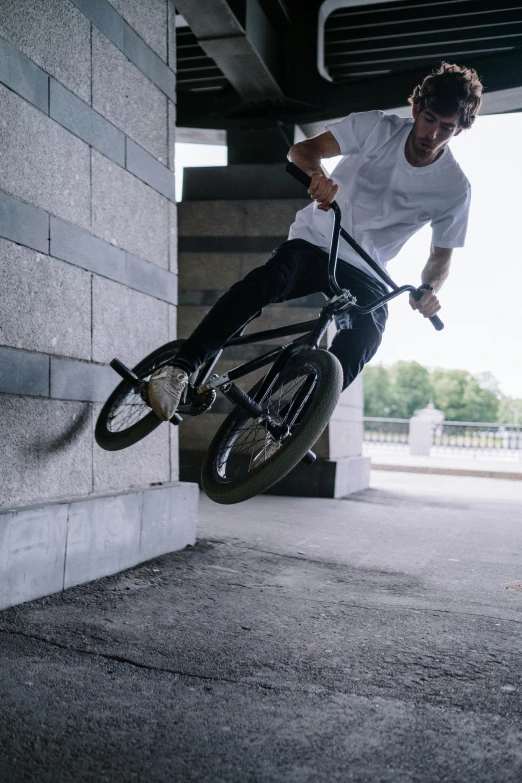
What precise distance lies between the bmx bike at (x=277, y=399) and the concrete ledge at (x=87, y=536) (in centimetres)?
75

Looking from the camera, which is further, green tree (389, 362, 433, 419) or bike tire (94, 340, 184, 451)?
green tree (389, 362, 433, 419)

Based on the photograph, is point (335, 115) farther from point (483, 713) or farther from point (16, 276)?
point (483, 713)

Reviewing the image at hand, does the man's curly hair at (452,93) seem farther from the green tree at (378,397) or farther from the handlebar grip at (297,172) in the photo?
the green tree at (378,397)

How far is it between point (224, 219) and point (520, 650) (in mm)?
7062

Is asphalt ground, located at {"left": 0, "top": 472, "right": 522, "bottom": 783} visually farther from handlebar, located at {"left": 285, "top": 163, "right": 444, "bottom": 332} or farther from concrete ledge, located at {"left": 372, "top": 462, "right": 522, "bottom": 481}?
concrete ledge, located at {"left": 372, "top": 462, "right": 522, "bottom": 481}

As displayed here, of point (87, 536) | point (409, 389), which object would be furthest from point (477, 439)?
point (409, 389)

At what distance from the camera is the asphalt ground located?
1950mm

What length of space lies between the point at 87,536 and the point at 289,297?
5.53 ft

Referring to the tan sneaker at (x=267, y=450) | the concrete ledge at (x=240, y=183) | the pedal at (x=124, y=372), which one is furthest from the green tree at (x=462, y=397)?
the tan sneaker at (x=267, y=450)

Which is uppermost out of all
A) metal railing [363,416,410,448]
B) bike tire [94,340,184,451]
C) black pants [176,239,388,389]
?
black pants [176,239,388,389]

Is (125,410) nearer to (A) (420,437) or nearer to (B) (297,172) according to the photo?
(B) (297,172)

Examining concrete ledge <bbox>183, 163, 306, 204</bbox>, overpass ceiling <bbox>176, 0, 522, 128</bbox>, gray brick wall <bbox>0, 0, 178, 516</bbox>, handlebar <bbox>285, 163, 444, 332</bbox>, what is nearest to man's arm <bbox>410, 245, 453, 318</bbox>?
handlebar <bbox>285, 163, 444, 332</bbox>

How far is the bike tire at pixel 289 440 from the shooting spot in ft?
10.1

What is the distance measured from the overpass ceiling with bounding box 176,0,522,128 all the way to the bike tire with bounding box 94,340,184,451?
4.23m
